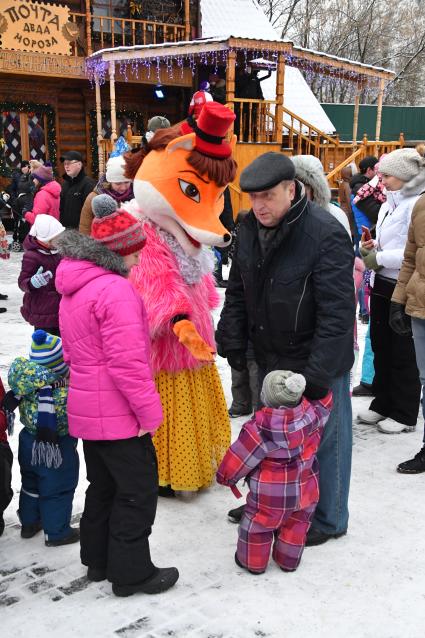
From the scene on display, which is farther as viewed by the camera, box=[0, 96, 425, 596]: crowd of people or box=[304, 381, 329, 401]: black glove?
box=[304, 381, 329, 401]: black glove

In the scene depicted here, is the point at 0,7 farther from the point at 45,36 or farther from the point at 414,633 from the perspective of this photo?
the point at 414,633

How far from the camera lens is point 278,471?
2410 millimetres

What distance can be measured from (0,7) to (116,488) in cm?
1281

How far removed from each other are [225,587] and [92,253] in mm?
1391

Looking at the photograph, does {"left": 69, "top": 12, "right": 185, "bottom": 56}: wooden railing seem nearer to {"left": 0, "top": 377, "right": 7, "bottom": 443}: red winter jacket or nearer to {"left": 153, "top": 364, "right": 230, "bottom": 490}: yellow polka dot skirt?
{"left": 153, "top": 364, "right": 230, "bottom": 490}: yellow polka dot skirt

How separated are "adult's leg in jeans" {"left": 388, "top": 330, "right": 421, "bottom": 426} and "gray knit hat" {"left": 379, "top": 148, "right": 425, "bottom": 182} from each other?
39.6 inches

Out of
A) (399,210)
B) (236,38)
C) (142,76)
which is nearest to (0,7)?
(142,76)

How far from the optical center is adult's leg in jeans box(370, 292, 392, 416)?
4008 millimetres

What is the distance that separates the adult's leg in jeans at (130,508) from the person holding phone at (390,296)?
2.13 m

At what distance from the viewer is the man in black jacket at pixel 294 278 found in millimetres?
2373

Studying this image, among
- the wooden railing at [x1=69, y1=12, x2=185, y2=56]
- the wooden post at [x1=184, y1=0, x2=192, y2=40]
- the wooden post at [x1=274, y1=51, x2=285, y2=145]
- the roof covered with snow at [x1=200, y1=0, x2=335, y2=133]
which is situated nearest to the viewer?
the wooden post at [x1=274, y1=51, x2=285, y2=145]

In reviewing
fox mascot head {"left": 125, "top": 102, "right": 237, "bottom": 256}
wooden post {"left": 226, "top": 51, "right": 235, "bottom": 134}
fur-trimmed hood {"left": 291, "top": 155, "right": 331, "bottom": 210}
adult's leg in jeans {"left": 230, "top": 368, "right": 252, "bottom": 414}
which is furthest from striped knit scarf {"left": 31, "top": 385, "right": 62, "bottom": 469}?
wooden post {"left": 226, "top": 51, "right": 235, "bottom": 134}

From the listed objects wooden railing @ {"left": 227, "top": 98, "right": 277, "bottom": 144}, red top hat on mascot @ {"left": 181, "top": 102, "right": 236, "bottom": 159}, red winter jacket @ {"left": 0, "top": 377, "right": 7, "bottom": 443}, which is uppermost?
wooden railing @ {"left": 227, "top": 98, "right": 277, "bottom": 144}

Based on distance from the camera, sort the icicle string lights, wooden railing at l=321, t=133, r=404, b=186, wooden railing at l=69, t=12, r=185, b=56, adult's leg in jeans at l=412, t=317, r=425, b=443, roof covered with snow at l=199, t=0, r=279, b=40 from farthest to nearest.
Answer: roof covered with snow at l=199, t=0, r=279, b=40 → wooden railing at l=69, t=12, r=185, b=56 → wooden railing at l=321, t=133, r=404, b=186 → the icicle string lights → adult's leg in jeans at l=412, t=317, r=425, b=443
